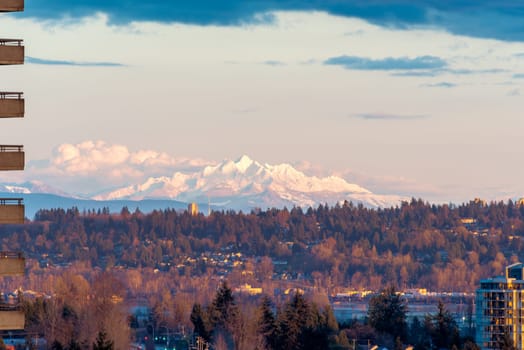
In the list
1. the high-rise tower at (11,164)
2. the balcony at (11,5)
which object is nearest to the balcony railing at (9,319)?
the high-rise tower at (11,164)

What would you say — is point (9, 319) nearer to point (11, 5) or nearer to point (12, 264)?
point (12, 264)

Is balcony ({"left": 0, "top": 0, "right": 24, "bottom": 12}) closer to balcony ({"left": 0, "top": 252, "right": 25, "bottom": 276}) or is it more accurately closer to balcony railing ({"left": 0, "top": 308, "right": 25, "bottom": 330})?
balcony ({"left": 0, "top": 252, "right": 25, "bottom": 276})

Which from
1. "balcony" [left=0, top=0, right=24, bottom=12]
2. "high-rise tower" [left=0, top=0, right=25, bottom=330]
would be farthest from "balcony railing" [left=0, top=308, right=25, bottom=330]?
"balcony" [left=0, top=0, right=24, bottom=12]

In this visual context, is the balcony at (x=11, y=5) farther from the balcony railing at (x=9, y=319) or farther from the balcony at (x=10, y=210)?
the balcony railing at (x=9, y=319)

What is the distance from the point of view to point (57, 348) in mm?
192750

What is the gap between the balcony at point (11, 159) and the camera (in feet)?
278

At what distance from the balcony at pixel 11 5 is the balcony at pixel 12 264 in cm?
1076

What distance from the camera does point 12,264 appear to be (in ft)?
277

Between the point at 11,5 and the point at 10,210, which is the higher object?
the point at 11,5

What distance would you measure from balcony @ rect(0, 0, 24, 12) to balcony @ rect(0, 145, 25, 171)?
20.2ft

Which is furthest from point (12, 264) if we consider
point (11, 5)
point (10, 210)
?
point (11, 5)

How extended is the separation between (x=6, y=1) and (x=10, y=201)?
9.11 meters

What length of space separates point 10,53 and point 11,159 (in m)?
4.75

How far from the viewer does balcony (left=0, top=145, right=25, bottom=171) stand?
84750 millimetres
